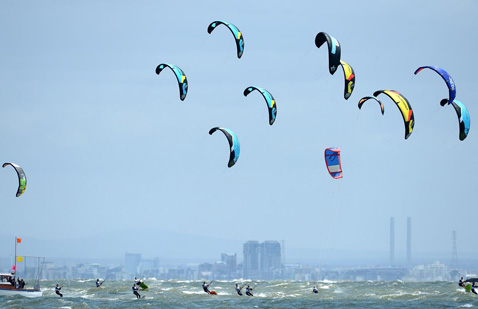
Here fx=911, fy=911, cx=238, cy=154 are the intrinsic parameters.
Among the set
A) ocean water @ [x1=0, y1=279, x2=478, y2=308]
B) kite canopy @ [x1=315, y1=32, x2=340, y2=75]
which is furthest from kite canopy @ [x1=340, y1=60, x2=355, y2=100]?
ocean water @ [x1=0, y1=279, x2=478, y2=308]

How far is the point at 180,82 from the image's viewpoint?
46.0 m

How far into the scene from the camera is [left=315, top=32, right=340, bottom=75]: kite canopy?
40.0 meters

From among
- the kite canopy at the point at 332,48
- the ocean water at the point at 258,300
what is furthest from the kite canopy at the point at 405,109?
the ocean water at the point at 258,300

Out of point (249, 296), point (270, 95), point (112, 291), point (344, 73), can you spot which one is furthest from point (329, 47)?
point (112, 291)

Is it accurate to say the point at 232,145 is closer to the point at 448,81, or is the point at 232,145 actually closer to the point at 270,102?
the point at 270,102

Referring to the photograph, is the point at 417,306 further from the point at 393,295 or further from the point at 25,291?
the point at 25,291

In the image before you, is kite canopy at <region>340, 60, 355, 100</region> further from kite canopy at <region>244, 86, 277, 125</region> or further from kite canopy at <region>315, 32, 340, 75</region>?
kite canopy at <region>244, 86, 277, 125</region>

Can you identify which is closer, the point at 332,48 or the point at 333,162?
the point at 332,48

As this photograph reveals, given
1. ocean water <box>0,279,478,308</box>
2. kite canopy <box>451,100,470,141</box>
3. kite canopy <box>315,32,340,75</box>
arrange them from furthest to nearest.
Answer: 1. ocean water <box>0,279,478,308</box>
2. kite canopy <box>451,100,470,141</box>
3. kite canopy <box>315,32,340,75</box>

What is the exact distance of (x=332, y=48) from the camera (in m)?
40.0

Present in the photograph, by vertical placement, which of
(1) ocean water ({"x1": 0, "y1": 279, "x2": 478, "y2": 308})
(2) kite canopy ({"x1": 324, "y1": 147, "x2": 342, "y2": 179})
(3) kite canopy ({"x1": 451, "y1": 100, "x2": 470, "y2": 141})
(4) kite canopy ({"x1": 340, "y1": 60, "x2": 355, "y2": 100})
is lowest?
(1) ocean water ({"x1": 0, "y1": 279, "x2": 478, "y2": 308})

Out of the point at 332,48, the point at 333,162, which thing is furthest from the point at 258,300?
the point at 332,48

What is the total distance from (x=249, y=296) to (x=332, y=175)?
1100 centimetres

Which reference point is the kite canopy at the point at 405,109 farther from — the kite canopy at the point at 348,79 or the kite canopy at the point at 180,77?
the kite canopy at the point at 180,77
